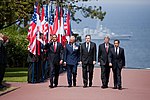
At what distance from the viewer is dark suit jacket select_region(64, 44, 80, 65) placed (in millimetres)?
18234

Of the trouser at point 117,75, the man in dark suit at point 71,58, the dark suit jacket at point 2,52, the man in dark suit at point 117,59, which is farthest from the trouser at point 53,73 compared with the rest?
the trouser at point 117,75

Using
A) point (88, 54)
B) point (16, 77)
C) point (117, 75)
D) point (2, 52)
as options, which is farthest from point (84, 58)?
point (16, 77)

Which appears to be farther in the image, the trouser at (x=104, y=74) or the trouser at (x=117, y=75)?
the trouser at (x=104, y=74)

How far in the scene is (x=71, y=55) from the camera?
1836cm

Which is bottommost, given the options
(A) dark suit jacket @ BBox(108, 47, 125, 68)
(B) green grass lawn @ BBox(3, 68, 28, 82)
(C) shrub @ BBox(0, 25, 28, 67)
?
(B) green grass lawn @ BBox(3, 68, 28, 82)

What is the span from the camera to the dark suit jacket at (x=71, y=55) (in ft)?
59.8

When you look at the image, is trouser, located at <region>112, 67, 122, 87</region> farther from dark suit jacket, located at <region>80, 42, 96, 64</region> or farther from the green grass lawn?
the green grass lawn

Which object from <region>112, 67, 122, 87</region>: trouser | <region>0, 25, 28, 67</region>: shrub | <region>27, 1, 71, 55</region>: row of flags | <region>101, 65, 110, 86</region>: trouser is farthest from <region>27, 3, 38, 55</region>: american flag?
<region>0, 25, 28, 67</region>: shrub

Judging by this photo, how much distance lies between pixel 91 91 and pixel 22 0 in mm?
14679

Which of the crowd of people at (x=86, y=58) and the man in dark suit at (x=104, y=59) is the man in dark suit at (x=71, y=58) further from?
the man in dark suit at (x=104, y=59)

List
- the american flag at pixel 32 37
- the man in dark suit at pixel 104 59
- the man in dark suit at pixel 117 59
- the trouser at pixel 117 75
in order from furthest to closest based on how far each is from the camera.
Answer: the american flag at pixel 32 37
the man in dark suit at pixel 104 59
the man in dark suit at pixel 117 59
the trouser at pixel 117 75

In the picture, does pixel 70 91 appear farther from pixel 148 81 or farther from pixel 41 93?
pixel 148 81

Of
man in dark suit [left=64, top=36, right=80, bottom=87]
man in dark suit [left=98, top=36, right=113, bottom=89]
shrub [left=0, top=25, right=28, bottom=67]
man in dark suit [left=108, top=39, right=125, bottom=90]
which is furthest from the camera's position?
shrub [left=0, top=25, right=28, bottom=67]

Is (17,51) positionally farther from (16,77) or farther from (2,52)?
(2,52)
